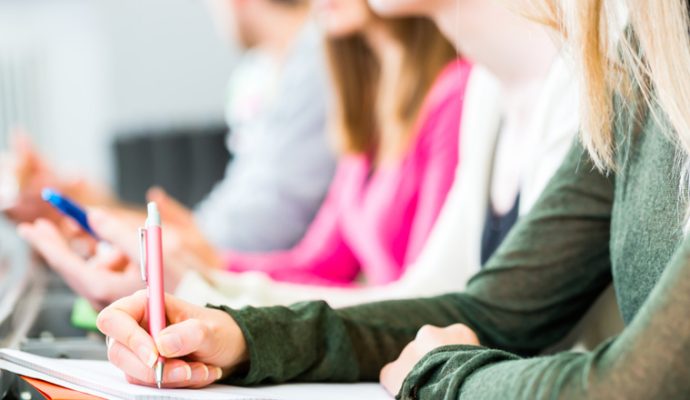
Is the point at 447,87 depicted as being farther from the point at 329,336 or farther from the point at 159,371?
A: the point at 159,371

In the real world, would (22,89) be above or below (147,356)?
above

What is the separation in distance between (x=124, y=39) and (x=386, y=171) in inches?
126

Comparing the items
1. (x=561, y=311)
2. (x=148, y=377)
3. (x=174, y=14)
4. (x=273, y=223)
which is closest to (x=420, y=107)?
(x=273, y=223)

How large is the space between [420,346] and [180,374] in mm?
186

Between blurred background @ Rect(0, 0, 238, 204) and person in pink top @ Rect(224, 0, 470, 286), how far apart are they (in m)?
2.57

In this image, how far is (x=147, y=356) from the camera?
25.6 inches

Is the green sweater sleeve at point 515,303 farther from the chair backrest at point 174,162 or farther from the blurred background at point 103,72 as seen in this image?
the blurred background at point 103,72

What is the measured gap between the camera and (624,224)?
28.9 inches

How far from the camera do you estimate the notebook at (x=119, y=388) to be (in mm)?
632

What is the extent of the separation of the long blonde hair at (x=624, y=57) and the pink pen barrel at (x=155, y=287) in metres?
0.32

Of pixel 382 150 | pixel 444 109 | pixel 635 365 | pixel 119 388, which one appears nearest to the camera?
pixel 635 365

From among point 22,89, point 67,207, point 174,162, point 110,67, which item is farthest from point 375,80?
point 22,89

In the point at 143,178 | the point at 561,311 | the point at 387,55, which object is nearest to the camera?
the point at 561,311

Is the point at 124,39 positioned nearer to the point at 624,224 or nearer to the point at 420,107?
the point at 420,107
